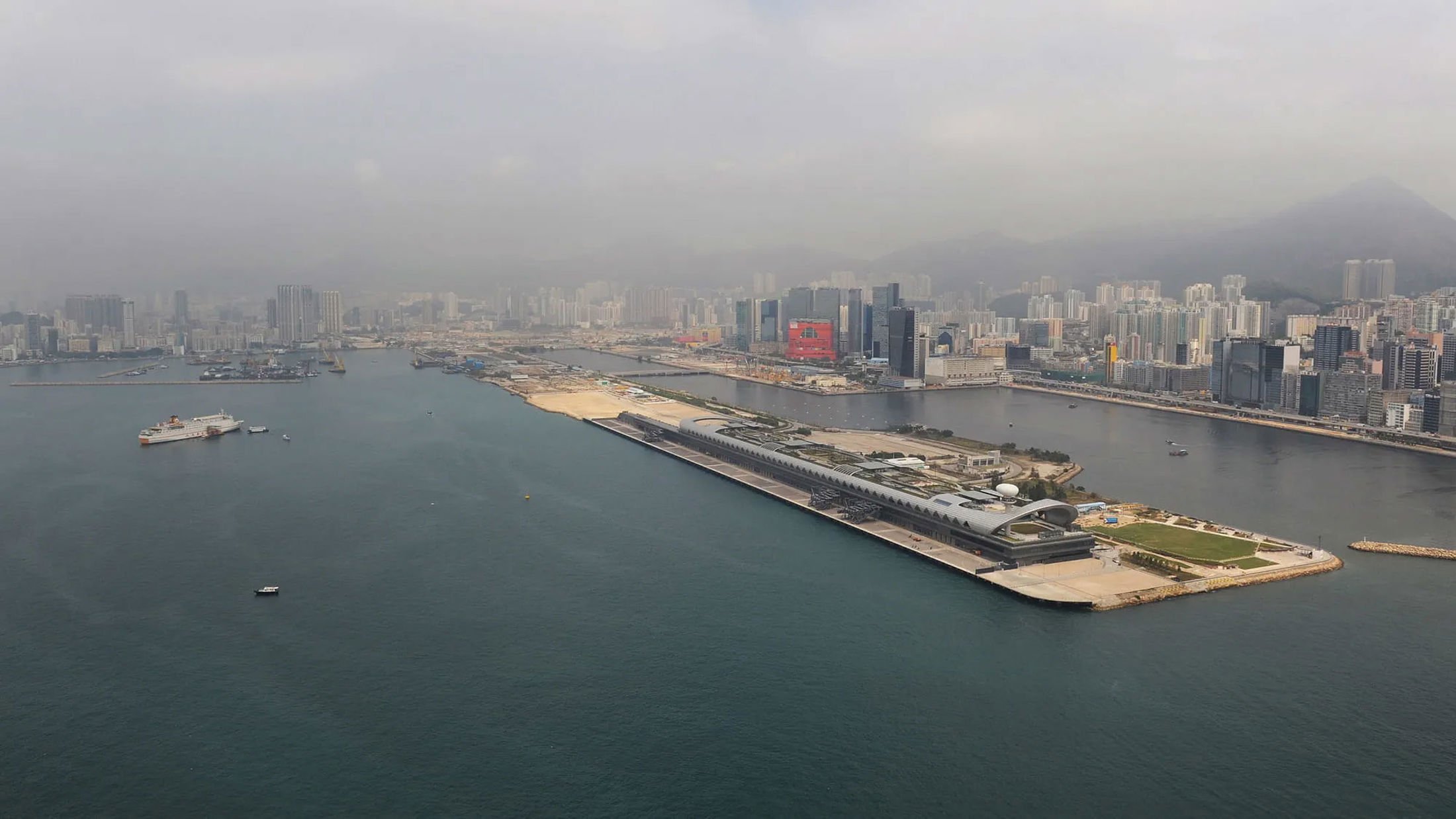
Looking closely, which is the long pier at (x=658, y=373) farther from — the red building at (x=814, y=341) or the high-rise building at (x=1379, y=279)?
the high-rise building at (x=1379, y=279)

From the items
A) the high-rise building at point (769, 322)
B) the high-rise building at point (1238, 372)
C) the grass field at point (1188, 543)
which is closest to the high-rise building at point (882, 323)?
the high-rise building at point (769, 322)

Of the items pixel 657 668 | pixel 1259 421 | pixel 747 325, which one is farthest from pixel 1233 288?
pixel 657 668

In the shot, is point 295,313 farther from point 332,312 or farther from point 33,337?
point 33,337

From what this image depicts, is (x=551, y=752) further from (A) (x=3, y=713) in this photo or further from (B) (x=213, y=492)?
(B) (x=213, y=492)

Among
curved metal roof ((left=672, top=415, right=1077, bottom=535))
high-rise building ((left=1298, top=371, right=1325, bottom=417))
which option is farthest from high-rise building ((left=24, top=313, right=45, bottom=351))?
high-rise building ((left=1298, top=371, right=1325, bottom=417))

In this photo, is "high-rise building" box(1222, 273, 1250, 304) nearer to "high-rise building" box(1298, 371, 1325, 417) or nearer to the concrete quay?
"high-rise building" box(1298, 371, 1325, 417)

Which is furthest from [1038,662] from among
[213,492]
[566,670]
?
[213,492]
